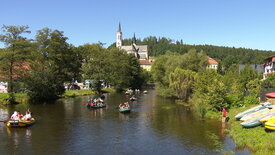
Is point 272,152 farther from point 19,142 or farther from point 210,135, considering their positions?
point 19,142

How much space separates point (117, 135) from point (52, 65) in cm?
3957

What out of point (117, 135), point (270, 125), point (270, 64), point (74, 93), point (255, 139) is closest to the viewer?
point (255, 139)

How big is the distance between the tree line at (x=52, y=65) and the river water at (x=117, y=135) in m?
13.4

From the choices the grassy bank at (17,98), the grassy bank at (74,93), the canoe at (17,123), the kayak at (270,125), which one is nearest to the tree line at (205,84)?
the kayak at (270,125)

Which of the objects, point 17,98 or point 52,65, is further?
point 52,65

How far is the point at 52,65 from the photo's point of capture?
60969mm

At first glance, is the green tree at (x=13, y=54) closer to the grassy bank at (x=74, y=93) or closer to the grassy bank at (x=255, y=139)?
the grassy bank at (x=74, y=93)

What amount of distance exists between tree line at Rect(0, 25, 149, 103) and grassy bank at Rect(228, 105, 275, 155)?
1568 inches

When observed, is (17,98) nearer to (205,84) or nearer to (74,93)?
(74,93)

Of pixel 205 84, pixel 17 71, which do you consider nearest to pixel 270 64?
pixel 205 84

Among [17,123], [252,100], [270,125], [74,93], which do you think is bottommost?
[17,123]

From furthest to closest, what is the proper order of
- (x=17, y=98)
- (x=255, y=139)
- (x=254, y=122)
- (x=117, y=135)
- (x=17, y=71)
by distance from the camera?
(x=17, y=98)
(x=17, y=71)
(x=117, y=135)
(x=254, y=122)
(x=255, y=139)

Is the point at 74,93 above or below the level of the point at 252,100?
above

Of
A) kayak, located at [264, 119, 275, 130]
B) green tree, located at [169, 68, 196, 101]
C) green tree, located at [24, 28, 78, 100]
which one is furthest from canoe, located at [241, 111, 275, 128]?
green tree, located at [24, 28, 78, 100]
